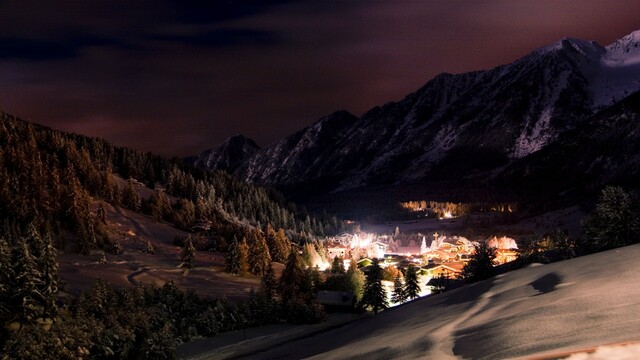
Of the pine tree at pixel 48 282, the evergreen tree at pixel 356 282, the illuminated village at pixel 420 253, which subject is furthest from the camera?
the illuminated village at pixel 420 253

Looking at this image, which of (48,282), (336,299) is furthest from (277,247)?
(48,282)

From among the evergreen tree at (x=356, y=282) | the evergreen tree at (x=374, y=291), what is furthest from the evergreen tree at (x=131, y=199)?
the evergreen tree at (x=374, y=291)

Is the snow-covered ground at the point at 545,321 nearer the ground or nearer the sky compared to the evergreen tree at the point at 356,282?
nearer the sky

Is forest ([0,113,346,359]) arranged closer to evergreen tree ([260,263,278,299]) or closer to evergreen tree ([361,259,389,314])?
evergreen tree ([260,263,278,299])

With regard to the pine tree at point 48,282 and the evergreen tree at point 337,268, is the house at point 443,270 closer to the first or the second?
the evergreen tree at point 337,268

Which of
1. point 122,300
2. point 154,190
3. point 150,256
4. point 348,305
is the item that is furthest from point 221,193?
point 122,300

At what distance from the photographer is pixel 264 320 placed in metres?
59.2

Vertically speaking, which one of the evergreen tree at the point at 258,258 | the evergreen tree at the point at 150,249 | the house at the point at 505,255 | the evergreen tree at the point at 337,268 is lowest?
the house at the point at 505,255

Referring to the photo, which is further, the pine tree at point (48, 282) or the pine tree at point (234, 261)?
the pine tree at point (234, 261)

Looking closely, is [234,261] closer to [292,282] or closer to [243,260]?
[243,260]

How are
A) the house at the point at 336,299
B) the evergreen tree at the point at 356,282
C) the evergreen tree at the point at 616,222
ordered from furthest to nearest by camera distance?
the evergreen tree at the point at 356,282, the house at the point at 336,299, the evergreen tree at the point at 616,222

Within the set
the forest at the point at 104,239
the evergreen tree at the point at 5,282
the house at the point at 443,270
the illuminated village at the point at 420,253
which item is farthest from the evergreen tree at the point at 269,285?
the house at the point at 443,270

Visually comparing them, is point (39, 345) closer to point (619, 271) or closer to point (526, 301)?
point (526, 301)

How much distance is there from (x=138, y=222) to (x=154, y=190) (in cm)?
3106
